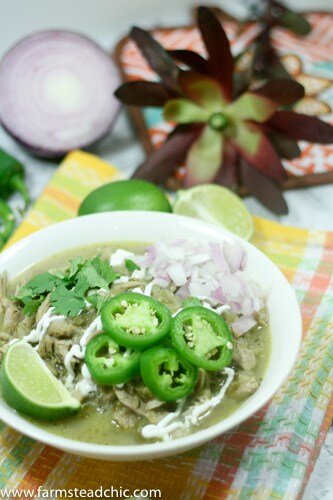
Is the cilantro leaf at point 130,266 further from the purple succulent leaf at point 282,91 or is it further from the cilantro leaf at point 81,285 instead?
the purple succulent leaf at point 282,91

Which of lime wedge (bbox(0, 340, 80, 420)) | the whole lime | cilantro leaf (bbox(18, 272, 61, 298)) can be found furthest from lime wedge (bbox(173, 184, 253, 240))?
lime wedge (bbox(0, 340, 80, 420))

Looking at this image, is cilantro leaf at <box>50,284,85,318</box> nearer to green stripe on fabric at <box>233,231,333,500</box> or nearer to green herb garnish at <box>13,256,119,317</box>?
green herb garnish at <box>13,256,119,317</box>

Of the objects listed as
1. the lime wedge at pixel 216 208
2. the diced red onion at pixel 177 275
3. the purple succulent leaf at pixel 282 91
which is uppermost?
the diced red onion at pixel 177 275

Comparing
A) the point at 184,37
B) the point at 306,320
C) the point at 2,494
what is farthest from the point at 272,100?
the point at 2,494

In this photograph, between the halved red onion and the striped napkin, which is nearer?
the striped napkin

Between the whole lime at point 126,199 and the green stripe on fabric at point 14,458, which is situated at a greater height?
the whole lime at point 126,199

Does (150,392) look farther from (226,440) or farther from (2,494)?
(2,494)

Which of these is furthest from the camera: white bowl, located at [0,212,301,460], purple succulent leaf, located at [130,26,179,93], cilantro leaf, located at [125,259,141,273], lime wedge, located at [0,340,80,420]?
purple succulent leaf, located at [130,26,179,93]

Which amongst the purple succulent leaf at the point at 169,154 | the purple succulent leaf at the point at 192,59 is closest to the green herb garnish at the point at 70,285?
the purple succulent leaf at the point at 169,154
